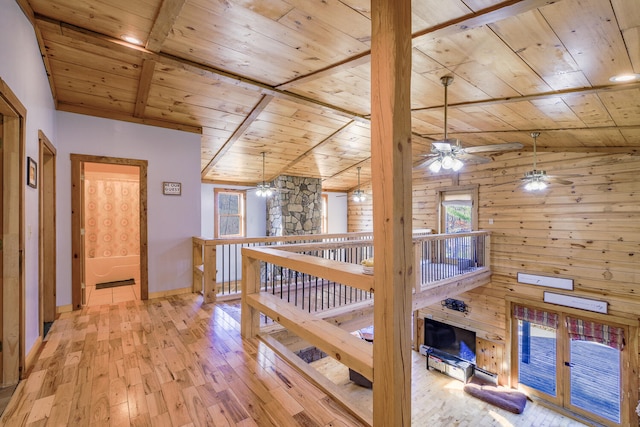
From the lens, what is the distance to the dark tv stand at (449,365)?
599 cm

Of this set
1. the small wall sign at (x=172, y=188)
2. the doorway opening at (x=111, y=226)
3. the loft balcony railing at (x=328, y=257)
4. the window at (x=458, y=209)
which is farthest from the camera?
the window at (x=458, y=209)

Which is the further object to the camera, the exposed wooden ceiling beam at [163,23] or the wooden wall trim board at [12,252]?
the exposed wooden ceiling beam at [163,23]

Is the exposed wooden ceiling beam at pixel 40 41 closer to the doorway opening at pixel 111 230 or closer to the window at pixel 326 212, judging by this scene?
the doorway opening at pixel 111 230

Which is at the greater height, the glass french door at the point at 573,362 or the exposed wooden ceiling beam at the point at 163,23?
the exposed wooden ceiling beam at the point at 163,23

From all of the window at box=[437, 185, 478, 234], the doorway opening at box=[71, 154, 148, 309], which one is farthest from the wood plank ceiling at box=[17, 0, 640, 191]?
the doorway opening at box=[71, 154, 148, 309]

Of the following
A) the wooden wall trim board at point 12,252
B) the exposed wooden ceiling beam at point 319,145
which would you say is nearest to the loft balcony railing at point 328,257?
the wooden wall trim board at point 12,252

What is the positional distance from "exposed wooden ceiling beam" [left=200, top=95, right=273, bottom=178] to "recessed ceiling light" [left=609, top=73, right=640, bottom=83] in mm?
3628

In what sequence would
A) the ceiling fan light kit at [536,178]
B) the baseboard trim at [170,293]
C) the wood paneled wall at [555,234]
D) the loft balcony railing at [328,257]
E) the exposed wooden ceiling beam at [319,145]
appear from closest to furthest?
the loft balcony railing at [328,257] → the baseboard trim at [170,293] → the ceiling fan light kit at [536,178] → the wood paneled wall at [555,234] → the exposed wooden ceiling beam at [319,145]

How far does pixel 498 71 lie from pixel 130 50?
3.54 m

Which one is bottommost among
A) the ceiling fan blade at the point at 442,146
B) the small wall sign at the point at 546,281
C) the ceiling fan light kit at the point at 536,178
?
the small wall sign at the point at 546,281

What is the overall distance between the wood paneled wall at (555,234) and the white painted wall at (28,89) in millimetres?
7178

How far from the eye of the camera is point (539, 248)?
5629mm

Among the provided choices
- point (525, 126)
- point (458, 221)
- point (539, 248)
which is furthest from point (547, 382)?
point (525, 126)

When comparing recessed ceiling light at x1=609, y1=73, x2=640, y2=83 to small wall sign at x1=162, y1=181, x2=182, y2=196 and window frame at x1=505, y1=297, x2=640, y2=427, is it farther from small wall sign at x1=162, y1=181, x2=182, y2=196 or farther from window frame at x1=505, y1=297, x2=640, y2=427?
small wall sign at x1=162, y1=181, x2=182, y2=196
